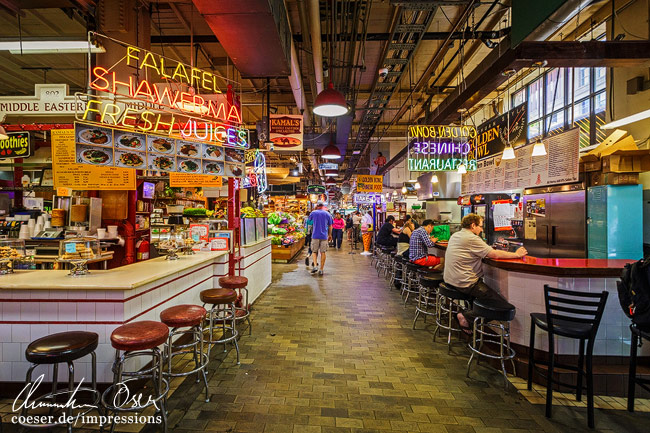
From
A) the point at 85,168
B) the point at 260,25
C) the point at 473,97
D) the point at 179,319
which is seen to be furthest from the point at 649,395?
the point at 85,168

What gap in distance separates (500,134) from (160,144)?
590cm

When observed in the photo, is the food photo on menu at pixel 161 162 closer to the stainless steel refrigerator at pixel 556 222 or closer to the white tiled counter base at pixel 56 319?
the white tiled counter base at pixel 56 319

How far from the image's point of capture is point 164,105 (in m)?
4.22

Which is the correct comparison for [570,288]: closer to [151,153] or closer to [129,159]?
[151,153]

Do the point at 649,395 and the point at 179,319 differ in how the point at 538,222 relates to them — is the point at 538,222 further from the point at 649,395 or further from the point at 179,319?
the point at 179,319

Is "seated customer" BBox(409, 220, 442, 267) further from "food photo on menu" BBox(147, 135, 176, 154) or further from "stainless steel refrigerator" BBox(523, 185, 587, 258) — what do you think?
"food photo on menu" BBox(147, 135, 176, 154)

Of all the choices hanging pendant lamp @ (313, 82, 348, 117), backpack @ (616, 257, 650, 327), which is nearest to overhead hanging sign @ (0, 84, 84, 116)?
hanging pendant lamp @ (313, 82, 348, 117)

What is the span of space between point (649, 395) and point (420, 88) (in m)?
8.50

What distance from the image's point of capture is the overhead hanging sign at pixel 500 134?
5.19m

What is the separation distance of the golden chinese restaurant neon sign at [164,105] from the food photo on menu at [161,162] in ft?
1.19

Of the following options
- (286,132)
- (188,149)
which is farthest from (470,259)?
(286,132)

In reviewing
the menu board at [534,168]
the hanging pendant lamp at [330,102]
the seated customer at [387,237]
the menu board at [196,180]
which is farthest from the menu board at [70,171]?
the menu board at [534,168]

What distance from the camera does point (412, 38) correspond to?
5.17 metres

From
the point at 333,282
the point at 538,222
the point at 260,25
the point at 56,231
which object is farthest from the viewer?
the point at 333,282
